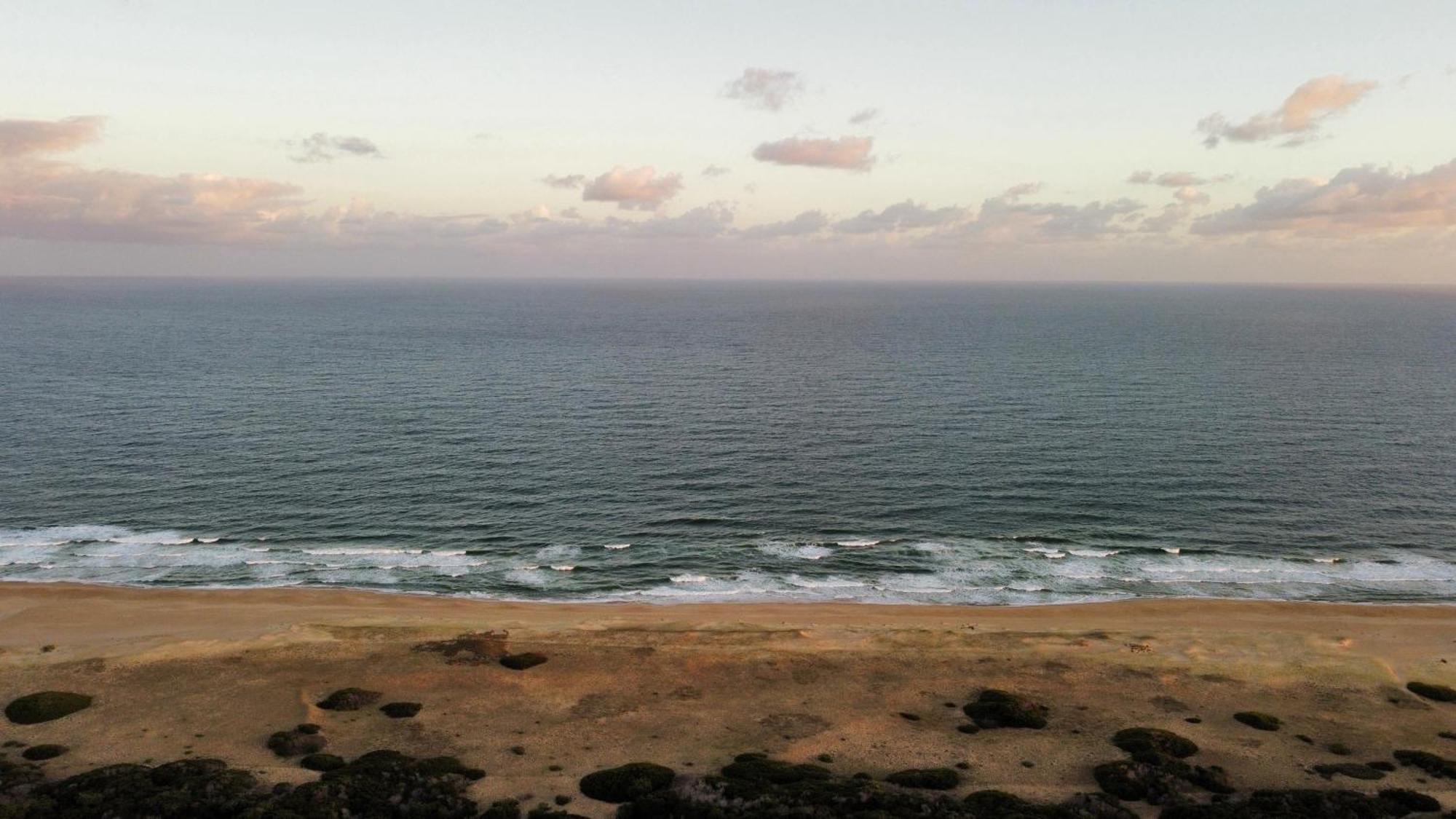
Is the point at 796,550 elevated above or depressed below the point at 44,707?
below

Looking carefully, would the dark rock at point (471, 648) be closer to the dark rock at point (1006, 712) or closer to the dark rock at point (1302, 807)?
the dark rock at point (1006, 712)

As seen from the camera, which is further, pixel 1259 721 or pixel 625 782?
pixel 1259 721

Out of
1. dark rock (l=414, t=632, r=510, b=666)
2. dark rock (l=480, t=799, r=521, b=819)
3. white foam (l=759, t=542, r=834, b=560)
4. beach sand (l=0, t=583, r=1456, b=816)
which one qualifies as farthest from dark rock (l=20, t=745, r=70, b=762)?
white foam (l=759, t=542, r=834, b=560)

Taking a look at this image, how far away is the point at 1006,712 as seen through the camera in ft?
164

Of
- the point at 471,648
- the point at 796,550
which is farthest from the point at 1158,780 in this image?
the point at 796,550

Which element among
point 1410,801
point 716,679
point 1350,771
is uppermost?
point 1410,801

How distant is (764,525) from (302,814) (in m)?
54.7

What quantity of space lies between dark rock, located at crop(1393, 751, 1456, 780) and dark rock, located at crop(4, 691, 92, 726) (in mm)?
71177

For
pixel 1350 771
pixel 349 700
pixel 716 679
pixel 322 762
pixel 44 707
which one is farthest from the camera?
pixel 716 679

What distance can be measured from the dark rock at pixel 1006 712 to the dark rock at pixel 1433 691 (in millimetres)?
23891

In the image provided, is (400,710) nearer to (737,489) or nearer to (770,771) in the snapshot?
(770,771)

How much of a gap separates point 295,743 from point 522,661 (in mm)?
14610

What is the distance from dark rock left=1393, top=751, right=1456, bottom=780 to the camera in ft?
143

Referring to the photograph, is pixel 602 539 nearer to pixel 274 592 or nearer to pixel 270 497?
pixel 274 592
